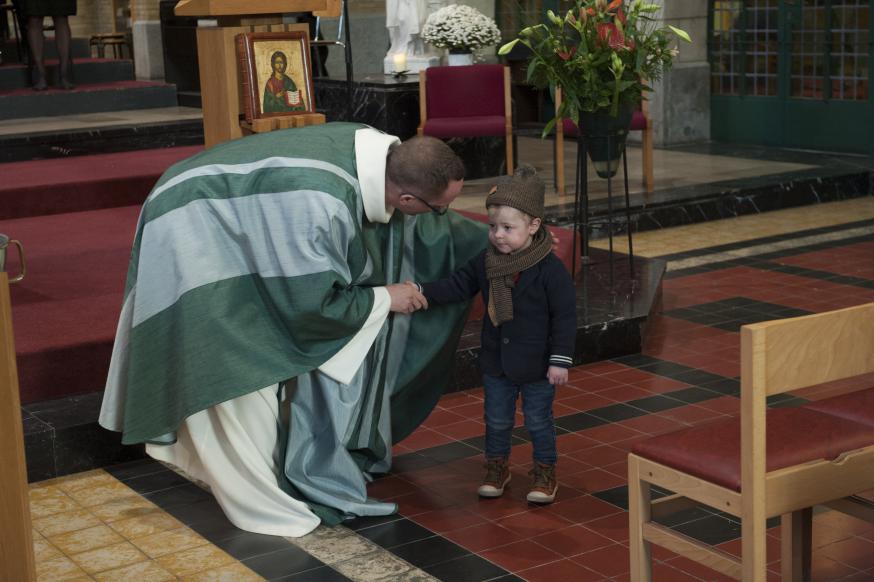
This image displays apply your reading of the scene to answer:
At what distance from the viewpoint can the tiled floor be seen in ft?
11.9

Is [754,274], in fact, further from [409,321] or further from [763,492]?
[763,492]

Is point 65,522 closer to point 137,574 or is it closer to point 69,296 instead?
point 137,574

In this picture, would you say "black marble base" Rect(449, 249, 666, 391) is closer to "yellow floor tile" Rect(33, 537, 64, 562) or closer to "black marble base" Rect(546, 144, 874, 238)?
"black marble base" Rect(546, 144, 874, 238)

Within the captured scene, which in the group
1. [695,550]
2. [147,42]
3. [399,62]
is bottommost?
[695,550]

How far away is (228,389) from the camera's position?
12.4 ft

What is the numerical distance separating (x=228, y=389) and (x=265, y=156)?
696 mm

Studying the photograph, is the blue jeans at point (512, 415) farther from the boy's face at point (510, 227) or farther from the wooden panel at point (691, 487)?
the wooden panel at point (691, 487)

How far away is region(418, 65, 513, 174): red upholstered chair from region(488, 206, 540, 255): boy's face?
550 cm

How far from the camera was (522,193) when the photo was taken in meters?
3.80

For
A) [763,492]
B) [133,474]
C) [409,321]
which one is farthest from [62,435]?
[763,492]

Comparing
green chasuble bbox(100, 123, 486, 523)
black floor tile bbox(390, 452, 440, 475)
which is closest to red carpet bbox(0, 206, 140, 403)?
green chasuble bbox(100, 123, 486, 523)

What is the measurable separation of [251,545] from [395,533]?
0.42 metres

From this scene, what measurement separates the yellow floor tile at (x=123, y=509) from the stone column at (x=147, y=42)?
11.3m

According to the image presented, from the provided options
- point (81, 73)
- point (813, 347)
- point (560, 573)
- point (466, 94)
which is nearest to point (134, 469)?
point (560, 573)
